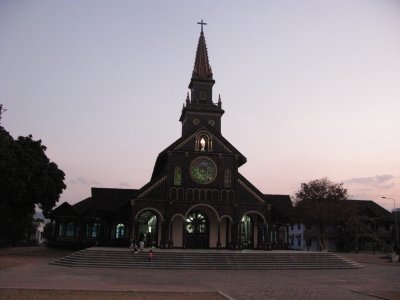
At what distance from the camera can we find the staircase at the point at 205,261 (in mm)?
33438

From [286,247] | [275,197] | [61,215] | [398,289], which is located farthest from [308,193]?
[398,289]

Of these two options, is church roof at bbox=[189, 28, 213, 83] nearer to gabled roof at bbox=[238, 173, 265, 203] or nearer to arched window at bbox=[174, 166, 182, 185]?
arched window at bbox=[174, 166, 182, 185]

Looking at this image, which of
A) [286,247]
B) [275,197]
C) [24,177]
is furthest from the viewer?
[275,197]

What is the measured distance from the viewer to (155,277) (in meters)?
26.7

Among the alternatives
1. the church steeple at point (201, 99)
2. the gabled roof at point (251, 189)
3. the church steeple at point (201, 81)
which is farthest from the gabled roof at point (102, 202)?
the church steeple at point (201, 81)

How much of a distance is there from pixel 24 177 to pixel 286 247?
27.3 metres

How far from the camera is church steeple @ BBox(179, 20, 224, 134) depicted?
50.3 metres

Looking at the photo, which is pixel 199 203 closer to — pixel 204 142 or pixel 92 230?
pixel 204 142

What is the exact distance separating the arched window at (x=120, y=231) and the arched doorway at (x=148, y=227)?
186cm

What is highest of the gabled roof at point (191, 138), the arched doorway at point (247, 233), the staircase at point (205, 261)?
the gabled roof at point (191, 138)

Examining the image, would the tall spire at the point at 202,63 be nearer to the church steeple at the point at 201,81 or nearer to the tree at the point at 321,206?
the church steeple at the point at 201,81

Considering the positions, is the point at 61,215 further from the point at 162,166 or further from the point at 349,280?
the point at 349,280

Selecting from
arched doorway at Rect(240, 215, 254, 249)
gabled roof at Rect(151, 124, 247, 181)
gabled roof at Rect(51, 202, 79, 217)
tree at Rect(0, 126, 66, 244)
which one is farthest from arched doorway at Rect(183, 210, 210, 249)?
gabled roof at Rect(51, 202, 79, 217)

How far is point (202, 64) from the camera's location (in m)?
53.3
